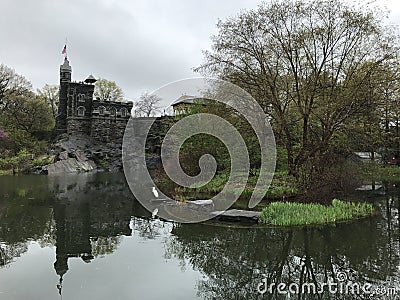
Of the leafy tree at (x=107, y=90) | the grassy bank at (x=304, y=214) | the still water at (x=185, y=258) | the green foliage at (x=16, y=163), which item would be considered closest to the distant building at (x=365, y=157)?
the still water at (x=185, y=258)

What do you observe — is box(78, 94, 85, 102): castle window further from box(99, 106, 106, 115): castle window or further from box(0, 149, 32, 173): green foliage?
box(0, 149, 32, 173): green foliage

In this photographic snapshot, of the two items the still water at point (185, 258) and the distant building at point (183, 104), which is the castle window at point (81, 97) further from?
the still water at point (185, 258)


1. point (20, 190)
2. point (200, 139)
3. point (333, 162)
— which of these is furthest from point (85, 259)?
point (20, 190)

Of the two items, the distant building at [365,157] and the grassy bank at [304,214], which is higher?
the distant building at [365,157]

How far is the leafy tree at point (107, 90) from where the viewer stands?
56.5 metres

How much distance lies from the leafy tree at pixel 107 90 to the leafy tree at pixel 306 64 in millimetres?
42090

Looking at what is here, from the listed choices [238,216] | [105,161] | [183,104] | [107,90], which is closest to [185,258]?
[238,216]

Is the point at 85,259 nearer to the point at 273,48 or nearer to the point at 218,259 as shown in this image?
the point at 218,259

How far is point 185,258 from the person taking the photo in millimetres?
7164

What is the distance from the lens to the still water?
5.42 metres

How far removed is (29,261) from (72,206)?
259 inches

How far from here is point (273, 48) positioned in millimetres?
15844

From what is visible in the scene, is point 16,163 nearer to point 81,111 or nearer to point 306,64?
point 81,111

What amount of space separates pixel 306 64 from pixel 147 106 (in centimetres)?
3334
